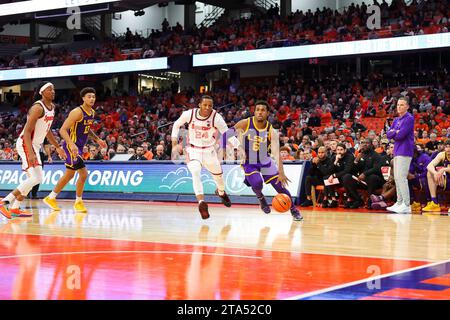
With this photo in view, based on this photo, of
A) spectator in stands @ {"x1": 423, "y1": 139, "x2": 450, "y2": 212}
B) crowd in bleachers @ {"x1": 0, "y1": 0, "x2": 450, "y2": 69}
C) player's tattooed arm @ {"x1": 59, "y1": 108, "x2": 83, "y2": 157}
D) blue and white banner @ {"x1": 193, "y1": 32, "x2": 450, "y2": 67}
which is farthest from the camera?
crowd in bleachers @ {"x1": 0, "y1": 0, "x2": 450, "y2": 69}

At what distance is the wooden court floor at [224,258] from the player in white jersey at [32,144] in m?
0.64

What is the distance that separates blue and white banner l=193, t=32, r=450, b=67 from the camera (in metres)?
24.6

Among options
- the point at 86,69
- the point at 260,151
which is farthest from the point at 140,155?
the point at 86,69

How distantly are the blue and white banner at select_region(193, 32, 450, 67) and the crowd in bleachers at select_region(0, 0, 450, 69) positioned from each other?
0.29 m

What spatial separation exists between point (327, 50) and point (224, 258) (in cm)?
2178

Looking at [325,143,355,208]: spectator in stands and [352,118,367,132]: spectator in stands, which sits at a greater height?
[352,118,367,132]: spectator in stands

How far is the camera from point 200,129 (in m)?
10.7

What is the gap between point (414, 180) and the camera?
13336 mm

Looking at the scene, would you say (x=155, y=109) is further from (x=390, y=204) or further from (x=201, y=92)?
(x=390, y=204)

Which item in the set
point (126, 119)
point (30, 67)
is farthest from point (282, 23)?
point (30, 67)

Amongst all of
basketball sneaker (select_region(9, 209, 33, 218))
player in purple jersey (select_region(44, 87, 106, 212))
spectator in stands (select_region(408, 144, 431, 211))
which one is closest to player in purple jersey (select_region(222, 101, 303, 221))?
player in purple jersey (select_region(44, 87, 106, 212))

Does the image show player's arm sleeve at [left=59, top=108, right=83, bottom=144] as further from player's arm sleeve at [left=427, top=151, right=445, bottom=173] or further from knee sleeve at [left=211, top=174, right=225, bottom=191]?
player's arm sleeve at [left=427, top=151, right=445, bottom=173]

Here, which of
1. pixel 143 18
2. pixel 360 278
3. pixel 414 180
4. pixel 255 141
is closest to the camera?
pixel 360 278

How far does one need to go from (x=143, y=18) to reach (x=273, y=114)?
21.0 meters
